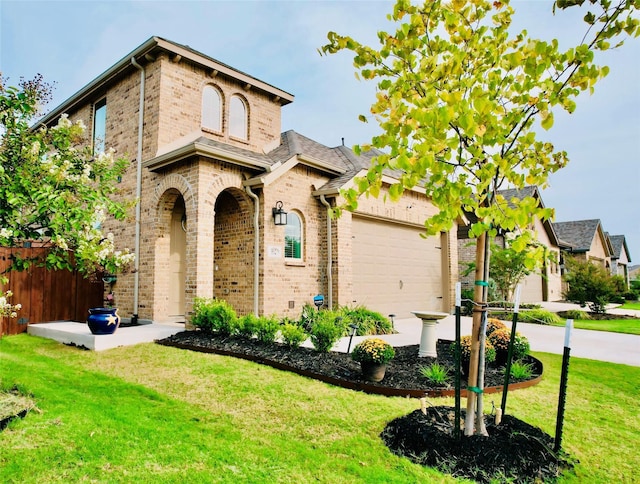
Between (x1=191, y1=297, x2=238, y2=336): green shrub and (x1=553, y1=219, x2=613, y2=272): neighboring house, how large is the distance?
85.0ft

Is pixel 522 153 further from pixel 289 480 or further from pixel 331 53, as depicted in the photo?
pixel 289 480

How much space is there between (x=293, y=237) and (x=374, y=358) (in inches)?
222

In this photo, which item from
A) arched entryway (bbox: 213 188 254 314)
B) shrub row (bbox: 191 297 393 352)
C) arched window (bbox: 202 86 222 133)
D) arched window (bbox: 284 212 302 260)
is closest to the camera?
shrub row (bbox: 191 297 393 352)

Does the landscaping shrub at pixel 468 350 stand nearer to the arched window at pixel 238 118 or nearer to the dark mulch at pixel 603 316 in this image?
the arched window at pixel 238 118

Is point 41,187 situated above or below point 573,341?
above

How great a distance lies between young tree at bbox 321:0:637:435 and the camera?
255 cm

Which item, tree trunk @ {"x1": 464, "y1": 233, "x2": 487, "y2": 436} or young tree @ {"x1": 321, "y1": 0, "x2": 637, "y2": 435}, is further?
tree trunk @ {"x1": 464, "y1": 233, "x2": 487, "y2": 436}

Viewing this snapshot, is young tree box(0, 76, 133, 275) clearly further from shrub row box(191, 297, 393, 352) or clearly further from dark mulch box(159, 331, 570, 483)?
dark mulch box(159, 331, 570, 483)

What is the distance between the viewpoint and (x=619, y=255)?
38.2m

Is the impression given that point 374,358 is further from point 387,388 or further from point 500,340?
point 500,340

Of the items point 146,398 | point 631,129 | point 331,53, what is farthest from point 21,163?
point 631,129

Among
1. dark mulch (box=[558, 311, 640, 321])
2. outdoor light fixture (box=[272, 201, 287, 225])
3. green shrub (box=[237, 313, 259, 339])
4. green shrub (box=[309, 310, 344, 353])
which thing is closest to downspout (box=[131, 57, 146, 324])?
outdoor light fixture (box=[272, 201, 287, 225])

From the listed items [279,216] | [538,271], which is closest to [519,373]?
[279,216]

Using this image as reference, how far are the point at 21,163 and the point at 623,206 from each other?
26.7 m
